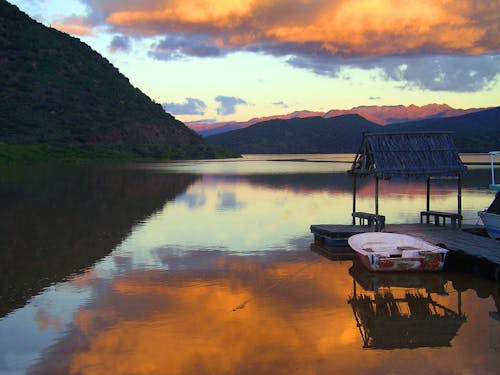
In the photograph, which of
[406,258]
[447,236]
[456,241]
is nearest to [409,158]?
[447,236]

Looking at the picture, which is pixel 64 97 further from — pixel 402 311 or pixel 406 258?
Answer: pixel 402 311

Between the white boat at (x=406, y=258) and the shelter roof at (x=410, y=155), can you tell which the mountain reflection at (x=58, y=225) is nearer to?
the white boat at (x=406, y=258)

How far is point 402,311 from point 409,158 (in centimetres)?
1056

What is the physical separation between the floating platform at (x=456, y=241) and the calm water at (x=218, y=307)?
574mm

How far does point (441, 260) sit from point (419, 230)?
5.16 metres

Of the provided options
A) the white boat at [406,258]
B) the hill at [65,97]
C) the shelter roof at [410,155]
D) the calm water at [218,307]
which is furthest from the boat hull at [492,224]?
the hill at [65,97]

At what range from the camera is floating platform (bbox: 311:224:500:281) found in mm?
18500

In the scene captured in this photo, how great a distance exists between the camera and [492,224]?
899 inches

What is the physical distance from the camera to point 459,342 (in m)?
12.8

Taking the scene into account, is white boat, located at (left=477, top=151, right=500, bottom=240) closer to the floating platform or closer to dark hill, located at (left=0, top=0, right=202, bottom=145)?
the floating platform

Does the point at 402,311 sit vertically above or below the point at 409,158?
below

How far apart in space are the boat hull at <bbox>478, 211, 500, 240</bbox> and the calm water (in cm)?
446

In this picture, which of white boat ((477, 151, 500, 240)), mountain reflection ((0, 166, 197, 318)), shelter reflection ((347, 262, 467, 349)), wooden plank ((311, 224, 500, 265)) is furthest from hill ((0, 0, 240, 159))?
shelter reflection ((347, 262, 467, 349))

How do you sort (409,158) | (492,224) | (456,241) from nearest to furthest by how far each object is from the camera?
(456,241)
(492,224)
(409,158)
